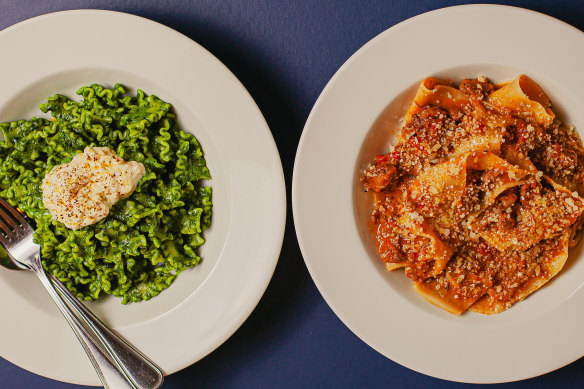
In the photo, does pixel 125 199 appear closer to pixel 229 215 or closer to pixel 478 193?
pixel 229 215

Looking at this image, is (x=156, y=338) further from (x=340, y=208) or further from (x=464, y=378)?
(x=464, y=378)

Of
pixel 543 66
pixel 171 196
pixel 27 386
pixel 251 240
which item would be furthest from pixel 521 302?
pixel 27 386

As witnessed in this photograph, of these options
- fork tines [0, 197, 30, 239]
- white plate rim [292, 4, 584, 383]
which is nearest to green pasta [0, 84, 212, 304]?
fork tines [0, 197, 30, 239]

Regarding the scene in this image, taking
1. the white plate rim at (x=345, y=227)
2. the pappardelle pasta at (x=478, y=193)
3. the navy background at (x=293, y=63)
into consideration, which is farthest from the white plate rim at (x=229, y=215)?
the pappardelle pasta at (x=478, y=193)

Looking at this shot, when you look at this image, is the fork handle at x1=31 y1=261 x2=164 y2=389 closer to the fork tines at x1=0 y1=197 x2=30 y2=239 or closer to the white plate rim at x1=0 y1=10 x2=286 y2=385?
the white plate rim at x1=0 y1=10 x2=286 y2=385

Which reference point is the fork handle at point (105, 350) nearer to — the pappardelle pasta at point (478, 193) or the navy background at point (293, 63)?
the navy background at point (293, 63)

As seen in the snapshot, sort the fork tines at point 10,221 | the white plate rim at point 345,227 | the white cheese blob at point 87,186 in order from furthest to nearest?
the fork tines at point 10,221
the white cheese blob at point 87,186
the white plate rim at point 345,227
